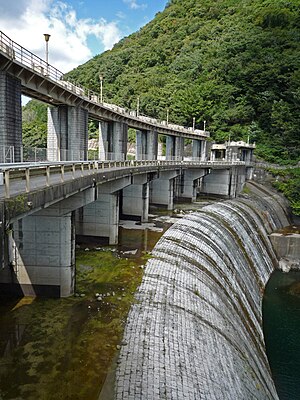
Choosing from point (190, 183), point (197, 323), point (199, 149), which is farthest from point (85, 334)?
point (199, 149)

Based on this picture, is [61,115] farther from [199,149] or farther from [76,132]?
[199,149]

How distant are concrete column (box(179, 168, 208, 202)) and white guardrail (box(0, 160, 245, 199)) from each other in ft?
6.12

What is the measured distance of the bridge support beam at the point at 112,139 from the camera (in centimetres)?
4591

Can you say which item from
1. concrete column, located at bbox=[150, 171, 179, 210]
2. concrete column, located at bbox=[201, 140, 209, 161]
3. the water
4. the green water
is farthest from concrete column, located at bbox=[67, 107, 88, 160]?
concrete column, located at bbox=[201, 140, 209, 161]

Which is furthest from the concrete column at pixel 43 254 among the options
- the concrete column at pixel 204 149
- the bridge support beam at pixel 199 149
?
the concrete column at pixel 204 149

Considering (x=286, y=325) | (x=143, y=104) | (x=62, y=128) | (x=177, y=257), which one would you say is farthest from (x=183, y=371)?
(x=143, y=104)

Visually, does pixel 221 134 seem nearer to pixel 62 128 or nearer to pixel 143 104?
pixel 143 104

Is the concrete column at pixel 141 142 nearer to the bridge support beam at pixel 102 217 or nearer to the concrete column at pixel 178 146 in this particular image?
the concrete column at pixel 178 146

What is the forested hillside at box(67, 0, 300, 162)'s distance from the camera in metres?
79.5

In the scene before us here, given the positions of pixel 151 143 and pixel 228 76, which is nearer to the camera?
pixel 151 143

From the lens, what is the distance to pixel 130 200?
37125 mm

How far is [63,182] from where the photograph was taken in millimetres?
14500

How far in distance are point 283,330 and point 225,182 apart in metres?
36.5

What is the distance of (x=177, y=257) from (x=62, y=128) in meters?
19.6
